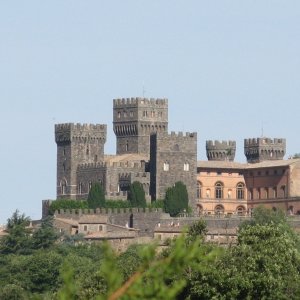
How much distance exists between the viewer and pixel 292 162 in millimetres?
126625

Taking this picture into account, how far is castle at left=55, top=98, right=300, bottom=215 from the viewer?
121 metres

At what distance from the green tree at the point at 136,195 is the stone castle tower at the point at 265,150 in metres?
20.4

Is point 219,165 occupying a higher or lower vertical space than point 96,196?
higher

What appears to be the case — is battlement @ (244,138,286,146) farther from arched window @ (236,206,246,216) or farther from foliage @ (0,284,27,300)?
foliage @ (0,284,27,300)

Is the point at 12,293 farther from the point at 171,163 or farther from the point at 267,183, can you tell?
the point at 267,183

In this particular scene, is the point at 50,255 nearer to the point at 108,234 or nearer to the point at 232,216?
the point at 108,234

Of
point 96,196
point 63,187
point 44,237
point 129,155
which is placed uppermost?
point 129,155

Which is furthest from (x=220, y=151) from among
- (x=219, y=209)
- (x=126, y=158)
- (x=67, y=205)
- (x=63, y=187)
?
(x=67, y=205)

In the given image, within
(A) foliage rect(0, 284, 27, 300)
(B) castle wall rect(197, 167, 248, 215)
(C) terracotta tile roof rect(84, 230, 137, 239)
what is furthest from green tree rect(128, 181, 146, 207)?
(A) foliage rect(0, 284, 27, 300)

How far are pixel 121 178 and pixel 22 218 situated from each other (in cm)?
921

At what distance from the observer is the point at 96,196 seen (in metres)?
120

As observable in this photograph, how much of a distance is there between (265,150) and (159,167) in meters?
20.8

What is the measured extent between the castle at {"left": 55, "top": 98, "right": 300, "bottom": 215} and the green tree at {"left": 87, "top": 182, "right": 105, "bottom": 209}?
122cm

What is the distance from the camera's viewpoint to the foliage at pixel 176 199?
4638 inches
